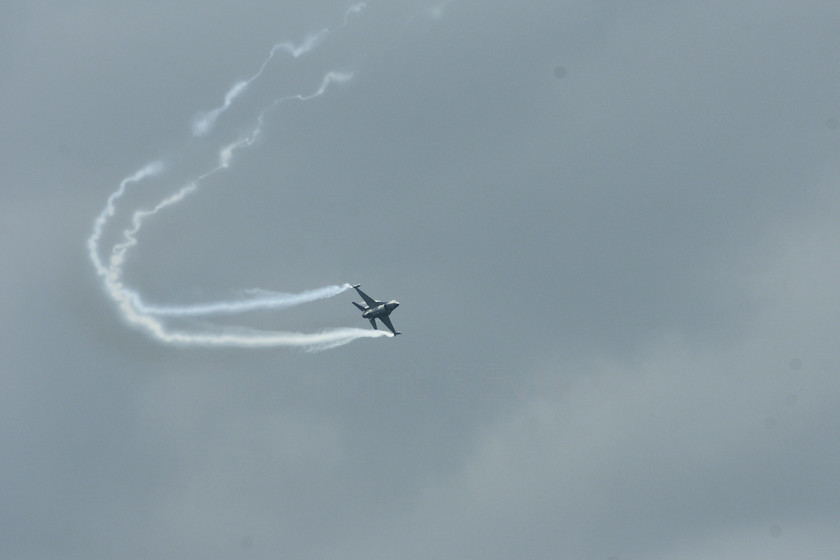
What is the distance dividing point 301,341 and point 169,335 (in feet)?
56.9

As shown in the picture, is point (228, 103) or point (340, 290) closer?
point (228, 103)

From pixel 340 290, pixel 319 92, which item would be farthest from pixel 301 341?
pixel 319 92

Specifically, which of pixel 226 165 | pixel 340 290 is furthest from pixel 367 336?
pixel 226 165

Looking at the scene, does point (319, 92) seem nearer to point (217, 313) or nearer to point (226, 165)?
point (226, 165)

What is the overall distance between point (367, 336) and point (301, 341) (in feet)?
28.5

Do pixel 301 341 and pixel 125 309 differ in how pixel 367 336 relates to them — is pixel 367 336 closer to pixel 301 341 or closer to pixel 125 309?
pixel 301 341

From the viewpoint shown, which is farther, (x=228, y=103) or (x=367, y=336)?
(x=367, y=336)

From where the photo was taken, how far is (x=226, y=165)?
16588 cm

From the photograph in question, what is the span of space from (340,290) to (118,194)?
3019 centimetres

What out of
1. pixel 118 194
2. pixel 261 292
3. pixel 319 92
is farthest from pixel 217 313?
pixel 319 92

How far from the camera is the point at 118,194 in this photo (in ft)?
554

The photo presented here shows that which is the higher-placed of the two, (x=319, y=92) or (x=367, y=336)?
(x=319, y=92)

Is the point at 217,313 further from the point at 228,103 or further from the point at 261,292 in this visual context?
the point at 228,103

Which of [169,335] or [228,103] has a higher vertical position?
[228,103]
